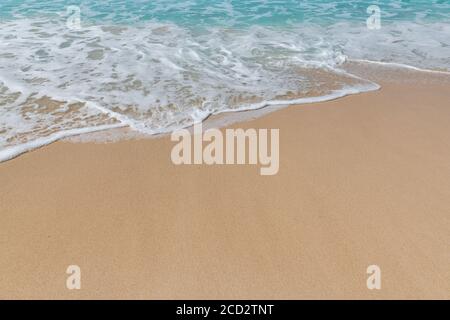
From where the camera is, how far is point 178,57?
7.41m

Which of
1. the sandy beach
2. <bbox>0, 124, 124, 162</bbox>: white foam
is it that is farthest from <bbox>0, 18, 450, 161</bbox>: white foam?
the sandy beach

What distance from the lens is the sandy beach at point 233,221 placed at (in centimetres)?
239

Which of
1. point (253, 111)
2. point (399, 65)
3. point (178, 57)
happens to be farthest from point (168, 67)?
point (399, 65)

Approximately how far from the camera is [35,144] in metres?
3.99

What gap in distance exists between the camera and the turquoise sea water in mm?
4887

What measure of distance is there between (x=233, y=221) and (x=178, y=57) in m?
5.31

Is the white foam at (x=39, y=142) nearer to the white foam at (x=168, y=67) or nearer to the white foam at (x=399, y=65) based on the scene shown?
the white foam at (x=168, y=67)

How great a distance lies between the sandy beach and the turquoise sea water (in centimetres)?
94

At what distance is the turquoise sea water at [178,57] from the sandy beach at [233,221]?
3.07ft

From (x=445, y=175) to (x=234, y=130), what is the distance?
7.56 ft

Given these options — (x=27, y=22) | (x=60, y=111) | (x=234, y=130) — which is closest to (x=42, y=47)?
(x=27, y=22)

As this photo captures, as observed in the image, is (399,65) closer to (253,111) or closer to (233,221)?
(253,111)

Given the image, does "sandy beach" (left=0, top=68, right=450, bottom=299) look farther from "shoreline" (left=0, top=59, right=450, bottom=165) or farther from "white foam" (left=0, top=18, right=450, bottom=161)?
"white foam" (left=0, top=18, right=450, bottom=161)

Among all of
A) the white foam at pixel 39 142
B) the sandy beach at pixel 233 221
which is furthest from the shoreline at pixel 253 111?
the sandy beach at pixel 233 221
